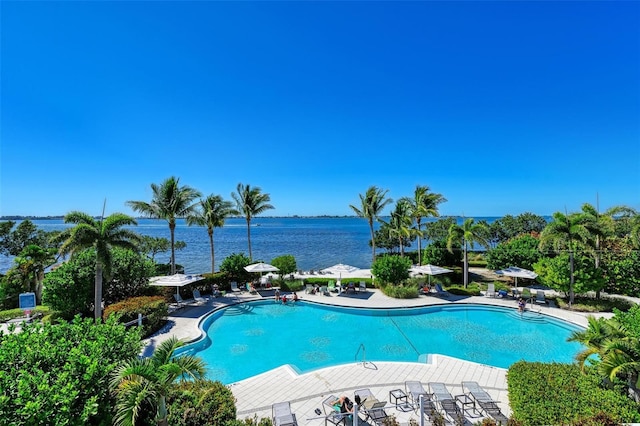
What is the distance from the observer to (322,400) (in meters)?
8.84

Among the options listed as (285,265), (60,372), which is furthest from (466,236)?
(60,372)

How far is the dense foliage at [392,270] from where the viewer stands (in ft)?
71.3

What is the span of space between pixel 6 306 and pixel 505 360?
88.5 feet

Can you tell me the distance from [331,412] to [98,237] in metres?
11.7

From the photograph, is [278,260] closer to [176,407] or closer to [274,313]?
[274,313]

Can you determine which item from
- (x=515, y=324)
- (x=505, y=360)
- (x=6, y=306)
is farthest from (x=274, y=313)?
(x=6, y=306)

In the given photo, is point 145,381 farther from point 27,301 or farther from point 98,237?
point 27,301

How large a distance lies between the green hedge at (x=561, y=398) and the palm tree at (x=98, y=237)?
15.2 m

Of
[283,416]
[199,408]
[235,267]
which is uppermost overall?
[235,267]

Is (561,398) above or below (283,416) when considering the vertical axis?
above

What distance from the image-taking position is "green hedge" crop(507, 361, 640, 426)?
21.7 ft

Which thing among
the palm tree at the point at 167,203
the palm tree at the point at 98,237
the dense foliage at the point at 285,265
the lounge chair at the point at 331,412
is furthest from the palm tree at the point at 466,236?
the palm tree at the point at 98,237

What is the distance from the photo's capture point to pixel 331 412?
8188 mm

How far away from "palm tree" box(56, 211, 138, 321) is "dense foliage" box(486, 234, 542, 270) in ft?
81.5
